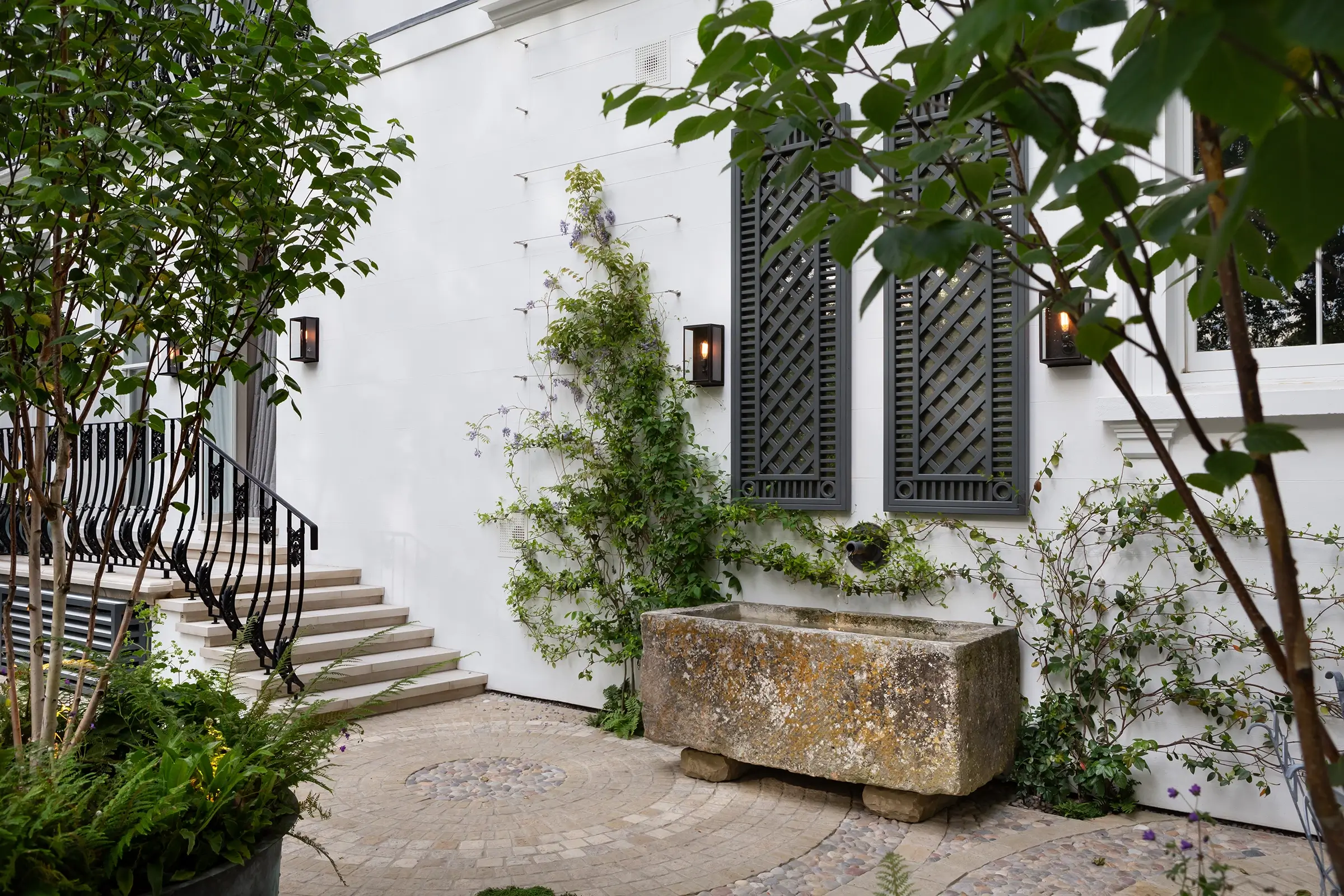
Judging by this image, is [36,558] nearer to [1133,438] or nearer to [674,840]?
[674,840]

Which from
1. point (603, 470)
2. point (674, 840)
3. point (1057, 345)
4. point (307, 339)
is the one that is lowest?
point (674, 840)

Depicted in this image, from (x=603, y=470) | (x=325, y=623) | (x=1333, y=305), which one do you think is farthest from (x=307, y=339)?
(x=1333, y=305)

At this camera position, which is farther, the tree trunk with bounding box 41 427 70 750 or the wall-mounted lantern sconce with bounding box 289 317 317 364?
the wall-mounted lantern sconce with bounding box 289 317 317 364

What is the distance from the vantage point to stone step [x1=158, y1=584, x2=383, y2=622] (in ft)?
19.6

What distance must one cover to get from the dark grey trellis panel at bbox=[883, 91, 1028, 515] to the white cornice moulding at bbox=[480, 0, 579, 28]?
105 inches

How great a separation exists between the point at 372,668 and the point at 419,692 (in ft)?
1.06

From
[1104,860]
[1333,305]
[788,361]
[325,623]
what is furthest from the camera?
[325,623]

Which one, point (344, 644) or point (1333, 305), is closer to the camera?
point (1333, 305)

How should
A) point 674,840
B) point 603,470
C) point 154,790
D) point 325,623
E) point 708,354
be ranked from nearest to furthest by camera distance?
1. point 154,790
2. point 674,840
3. point 708,354
4. point 603,470
5. point 325,623

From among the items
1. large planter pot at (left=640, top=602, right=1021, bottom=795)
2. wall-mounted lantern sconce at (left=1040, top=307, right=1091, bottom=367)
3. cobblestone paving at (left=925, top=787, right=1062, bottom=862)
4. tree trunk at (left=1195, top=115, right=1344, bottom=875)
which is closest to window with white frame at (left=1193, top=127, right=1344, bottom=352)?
wall-mounted lantern sconce at (left=1040, top=307, right=1091, bottom=367)

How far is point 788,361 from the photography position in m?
5.29

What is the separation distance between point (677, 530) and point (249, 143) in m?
3.35

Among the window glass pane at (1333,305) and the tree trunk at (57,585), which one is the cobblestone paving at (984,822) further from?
the tree trunk at (57,585)

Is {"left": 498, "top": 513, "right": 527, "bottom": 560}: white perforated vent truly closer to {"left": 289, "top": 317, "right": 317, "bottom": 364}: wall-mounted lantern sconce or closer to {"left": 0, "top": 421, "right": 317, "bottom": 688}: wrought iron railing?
{"left": 0, "top": 421, "right": 317, "bottom": 688}: wrought iron railing
